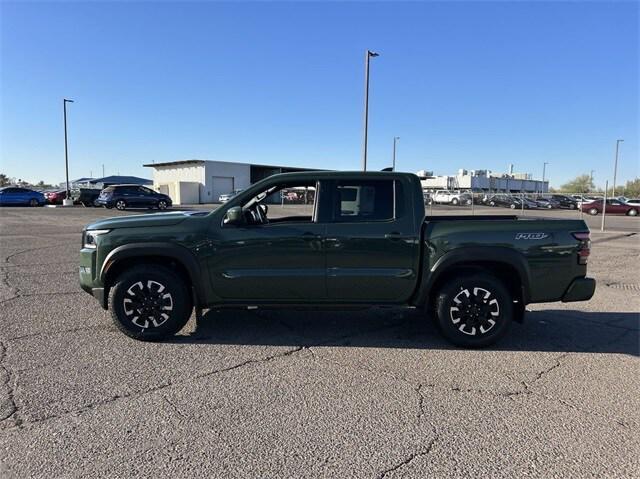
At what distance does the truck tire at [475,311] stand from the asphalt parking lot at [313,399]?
18 centimetres

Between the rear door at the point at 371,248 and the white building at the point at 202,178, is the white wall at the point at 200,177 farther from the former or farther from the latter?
the rear door at the point at 371,248

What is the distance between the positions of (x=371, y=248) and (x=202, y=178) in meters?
48.3

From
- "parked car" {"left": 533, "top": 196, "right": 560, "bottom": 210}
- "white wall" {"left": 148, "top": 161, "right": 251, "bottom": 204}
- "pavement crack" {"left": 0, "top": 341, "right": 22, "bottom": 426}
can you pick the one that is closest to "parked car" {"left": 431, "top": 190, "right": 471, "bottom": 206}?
"parked car" {"left": 533, "top": 196, "right": 560, "bottom": 210}

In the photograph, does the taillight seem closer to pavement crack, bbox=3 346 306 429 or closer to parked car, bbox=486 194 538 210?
pavement crack, bbox=3 346 306 429

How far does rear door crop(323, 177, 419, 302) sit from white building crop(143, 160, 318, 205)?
4505 centimetres

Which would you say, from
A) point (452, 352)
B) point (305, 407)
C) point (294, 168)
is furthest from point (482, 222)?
point (294, 168)

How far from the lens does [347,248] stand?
15.1ft

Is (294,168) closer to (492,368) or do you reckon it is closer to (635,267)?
(635,267)

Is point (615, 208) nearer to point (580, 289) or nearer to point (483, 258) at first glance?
point (580, 289)

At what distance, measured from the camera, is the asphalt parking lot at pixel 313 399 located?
2723mm

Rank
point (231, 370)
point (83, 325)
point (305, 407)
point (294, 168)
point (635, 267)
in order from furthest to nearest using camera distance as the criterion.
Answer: point (294, 168) → point (635, 267) → point (83, 325) → point (231, 370) → point (305, 407)

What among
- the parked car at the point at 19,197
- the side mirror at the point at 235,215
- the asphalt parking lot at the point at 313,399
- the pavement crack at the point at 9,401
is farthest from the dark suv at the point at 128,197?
the side mirror at the point at 235,215

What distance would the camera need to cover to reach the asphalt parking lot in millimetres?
2723

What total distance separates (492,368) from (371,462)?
77.4 inches
